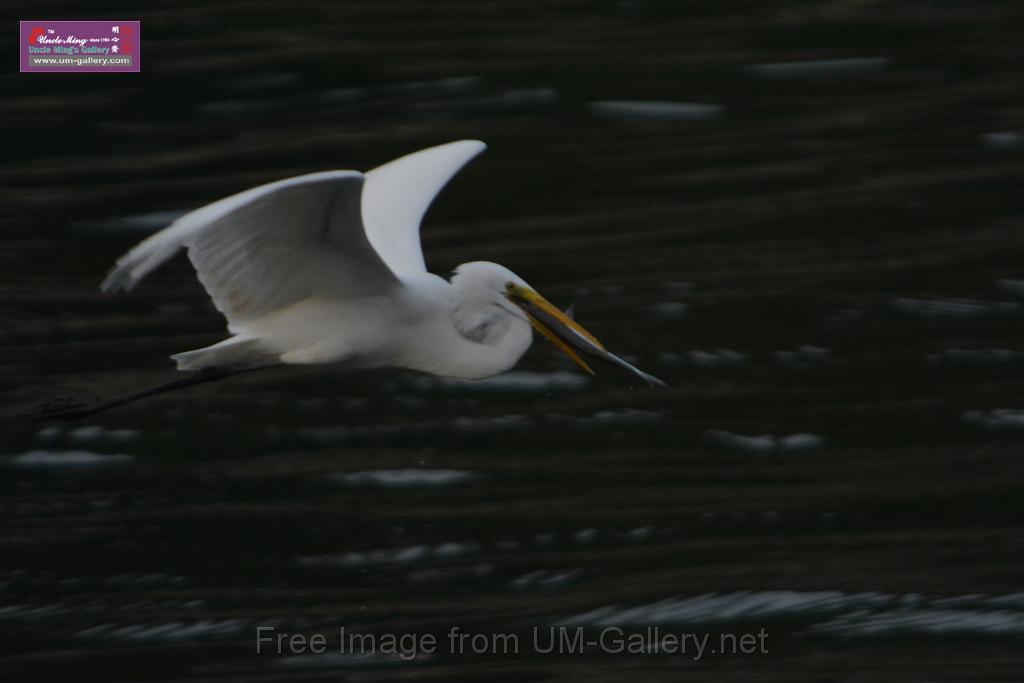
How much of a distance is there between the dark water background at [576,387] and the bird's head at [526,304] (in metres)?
1.05

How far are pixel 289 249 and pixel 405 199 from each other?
1382mm

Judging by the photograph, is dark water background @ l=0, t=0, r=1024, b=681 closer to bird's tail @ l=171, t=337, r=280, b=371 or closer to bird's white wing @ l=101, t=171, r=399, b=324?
bird's tail @ l=171, t=337, r=280, b=371

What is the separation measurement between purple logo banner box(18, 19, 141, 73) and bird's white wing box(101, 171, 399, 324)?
766 centimetres

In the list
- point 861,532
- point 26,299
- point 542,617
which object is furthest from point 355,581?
point 26,299

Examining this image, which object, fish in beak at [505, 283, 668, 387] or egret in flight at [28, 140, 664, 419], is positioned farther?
fish in beak at [505, 283, 668, 387]

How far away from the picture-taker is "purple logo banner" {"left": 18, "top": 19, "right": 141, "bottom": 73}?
14712 mm

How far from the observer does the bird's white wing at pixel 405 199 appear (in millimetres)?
8062

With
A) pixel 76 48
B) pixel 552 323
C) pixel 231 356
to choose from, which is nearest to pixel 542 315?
pixel 552 323

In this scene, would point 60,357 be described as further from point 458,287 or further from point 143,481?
point 458,287

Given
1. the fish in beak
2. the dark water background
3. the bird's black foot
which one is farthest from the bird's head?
the bird's black foot

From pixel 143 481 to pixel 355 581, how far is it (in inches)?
56.8

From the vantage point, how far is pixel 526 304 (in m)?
7.66

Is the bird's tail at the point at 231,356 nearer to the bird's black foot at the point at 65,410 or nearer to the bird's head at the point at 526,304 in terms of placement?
the bird's black foot at the point at 65,410

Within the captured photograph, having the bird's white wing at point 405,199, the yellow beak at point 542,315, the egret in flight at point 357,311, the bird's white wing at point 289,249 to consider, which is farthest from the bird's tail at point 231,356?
the yellow beak at point 542,315
